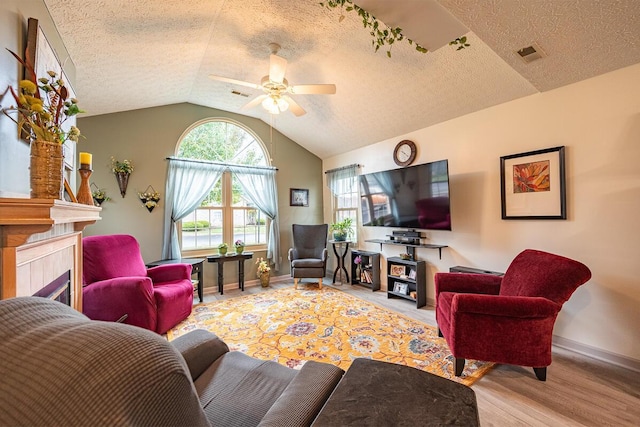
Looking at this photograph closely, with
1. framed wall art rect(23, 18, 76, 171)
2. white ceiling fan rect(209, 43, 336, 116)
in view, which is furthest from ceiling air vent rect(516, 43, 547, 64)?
framed wall art rect(23, 18, 76, 171)

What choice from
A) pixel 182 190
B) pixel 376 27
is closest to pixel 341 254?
pixel 182 190

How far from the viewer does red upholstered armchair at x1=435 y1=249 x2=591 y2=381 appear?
72.1 inches

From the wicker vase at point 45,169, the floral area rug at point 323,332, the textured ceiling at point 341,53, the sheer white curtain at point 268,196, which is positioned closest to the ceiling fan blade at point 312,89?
the textured ceiling at point 341,53

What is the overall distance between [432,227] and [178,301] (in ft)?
10.1

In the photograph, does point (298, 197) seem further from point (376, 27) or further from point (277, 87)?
point (376, 27)

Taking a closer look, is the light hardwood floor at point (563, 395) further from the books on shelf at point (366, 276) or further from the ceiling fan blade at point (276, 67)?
the ceiling fan blade at point (276, 67)

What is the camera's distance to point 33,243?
1269 millimetres

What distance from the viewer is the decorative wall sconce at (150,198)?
3764mm

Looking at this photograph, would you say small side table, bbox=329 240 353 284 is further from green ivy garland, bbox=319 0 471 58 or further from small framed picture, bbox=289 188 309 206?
green ivy garland, bbox=319 0 471 58

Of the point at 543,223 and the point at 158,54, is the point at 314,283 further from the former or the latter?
the point at 158,54

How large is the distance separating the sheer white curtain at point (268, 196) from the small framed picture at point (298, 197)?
36 centimetres

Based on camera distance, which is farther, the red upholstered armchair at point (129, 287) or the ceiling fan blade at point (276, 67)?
the red upholstered armchair at point (129, 287)

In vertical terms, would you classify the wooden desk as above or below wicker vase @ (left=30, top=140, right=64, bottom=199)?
below

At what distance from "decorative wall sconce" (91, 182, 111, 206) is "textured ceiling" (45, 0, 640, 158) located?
3.22 feet
